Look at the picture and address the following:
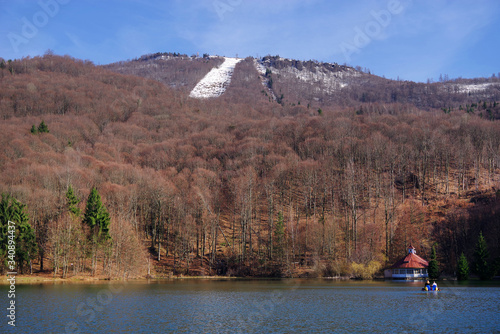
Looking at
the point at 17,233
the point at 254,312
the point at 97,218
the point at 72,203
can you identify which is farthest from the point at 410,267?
the point at 17,233

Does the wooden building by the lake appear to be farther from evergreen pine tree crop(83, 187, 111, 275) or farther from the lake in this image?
evergreen pine tree crop(83, 187, 111, 275)

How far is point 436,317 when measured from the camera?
29.7 metres

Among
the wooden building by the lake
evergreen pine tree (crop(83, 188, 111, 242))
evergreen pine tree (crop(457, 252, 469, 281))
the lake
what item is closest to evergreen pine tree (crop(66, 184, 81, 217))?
evergreen pine tree (crop(83, 188, 111, 242))

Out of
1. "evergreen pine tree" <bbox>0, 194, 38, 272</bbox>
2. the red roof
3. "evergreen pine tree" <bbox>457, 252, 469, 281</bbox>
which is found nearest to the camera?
"evergreen pine tree" <bbox>0, 194, 38, 272</bbox>

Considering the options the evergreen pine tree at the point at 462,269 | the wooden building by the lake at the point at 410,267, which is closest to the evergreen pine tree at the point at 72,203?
the wooden building by the lake at the point at 410,267

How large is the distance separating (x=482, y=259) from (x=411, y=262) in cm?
1023

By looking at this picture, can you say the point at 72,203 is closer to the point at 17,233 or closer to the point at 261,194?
the point at 17,233

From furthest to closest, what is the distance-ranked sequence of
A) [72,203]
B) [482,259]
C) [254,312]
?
[72,203]
[482,259]
[254,312]

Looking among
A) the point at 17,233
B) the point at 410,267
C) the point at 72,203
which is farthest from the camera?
the point at 72,203

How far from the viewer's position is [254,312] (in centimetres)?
3228

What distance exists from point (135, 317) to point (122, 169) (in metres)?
69.6

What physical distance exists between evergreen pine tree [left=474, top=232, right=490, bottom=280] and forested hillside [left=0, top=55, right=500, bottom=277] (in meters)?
4.39

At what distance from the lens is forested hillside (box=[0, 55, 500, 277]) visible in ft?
231

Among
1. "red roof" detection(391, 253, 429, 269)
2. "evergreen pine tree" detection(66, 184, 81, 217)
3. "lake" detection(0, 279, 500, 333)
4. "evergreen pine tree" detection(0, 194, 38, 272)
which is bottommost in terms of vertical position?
"lake" detection(0, 279, 500, 333)
